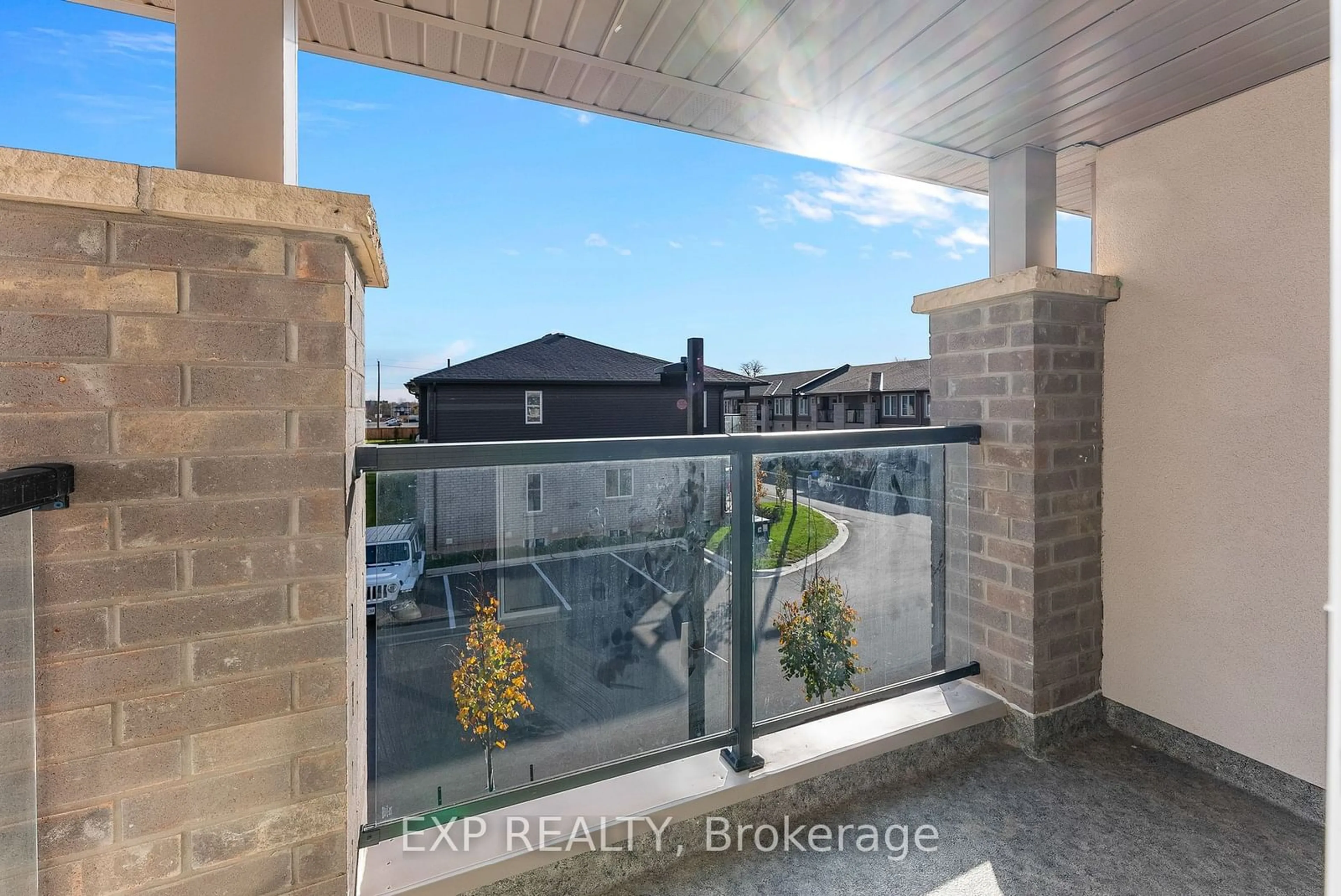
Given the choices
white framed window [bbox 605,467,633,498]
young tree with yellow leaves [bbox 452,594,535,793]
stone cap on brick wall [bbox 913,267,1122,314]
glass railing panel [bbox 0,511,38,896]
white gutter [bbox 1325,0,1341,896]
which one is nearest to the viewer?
white gutter [bbox 1325,0,1341,896]

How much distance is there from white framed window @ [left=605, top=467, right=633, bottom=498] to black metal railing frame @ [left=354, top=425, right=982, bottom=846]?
40 millimetres

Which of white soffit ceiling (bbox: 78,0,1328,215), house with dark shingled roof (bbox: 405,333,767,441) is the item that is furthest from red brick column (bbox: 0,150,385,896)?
house with dark shingled roof (bbox: 405,333,767,441)

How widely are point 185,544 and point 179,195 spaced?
644mm

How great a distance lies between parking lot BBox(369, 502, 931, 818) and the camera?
152 cm

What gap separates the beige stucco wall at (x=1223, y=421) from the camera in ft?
6.10

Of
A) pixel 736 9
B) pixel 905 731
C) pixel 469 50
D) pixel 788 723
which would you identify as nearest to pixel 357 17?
pixel 469 50

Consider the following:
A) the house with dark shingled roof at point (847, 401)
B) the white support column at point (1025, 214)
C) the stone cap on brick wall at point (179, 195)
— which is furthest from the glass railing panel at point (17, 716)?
the house with dark shingled roof at point (847, 401)

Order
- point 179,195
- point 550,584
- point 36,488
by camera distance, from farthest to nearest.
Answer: point 550,584, point 179,195, point 36,488

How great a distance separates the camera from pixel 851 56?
1765mm

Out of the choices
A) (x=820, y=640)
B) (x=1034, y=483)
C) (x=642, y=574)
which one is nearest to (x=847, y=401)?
(x=1034, y=483)

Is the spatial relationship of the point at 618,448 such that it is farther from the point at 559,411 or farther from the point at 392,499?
the point at 559,411

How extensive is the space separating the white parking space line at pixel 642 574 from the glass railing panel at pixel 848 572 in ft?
1.04

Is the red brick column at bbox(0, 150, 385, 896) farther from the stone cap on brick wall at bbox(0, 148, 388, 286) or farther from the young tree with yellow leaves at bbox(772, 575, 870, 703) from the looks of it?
the young tree with yellow leaves at bbox(772, 575, 870, 703)

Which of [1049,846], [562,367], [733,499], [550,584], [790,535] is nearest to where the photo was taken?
[550,584]
